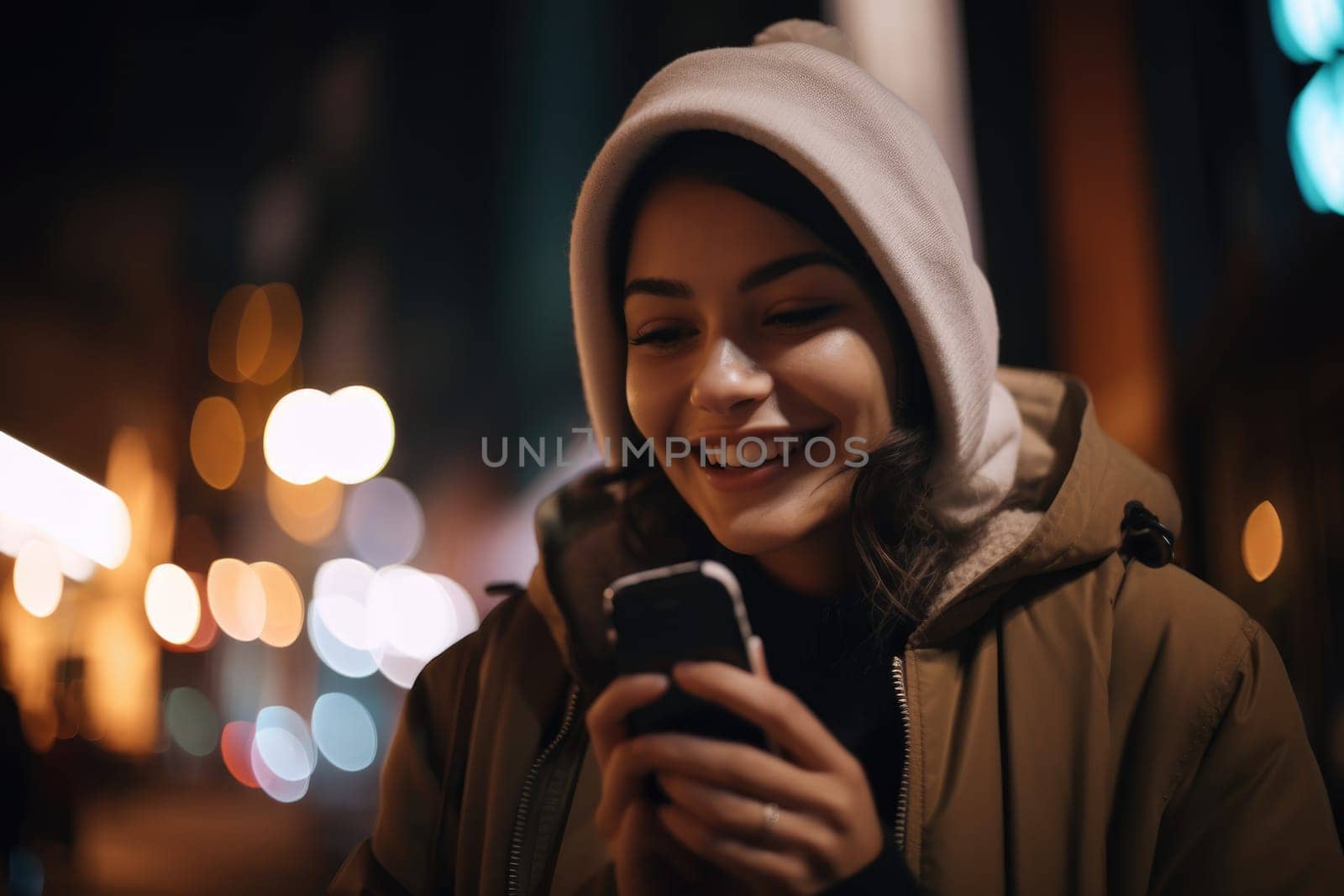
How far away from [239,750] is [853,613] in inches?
28.9

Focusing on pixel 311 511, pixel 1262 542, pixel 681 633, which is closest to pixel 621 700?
pixel 681 633

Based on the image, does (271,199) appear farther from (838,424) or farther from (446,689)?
(838,424)

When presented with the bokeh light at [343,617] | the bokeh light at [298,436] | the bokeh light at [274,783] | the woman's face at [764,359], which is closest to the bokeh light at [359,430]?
the bokeh light at [298,436]

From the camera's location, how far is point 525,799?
852 millimetres

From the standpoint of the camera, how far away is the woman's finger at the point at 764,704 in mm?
658

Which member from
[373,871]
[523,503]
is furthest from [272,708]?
[523,503]

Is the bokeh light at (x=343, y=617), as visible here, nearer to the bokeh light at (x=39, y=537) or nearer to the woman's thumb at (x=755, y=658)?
the bokeh light at (x=39, y=537)

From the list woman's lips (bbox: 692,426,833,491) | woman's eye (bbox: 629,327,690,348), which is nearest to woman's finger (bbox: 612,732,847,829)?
woman's lips (bbox: 692,426,833,491)

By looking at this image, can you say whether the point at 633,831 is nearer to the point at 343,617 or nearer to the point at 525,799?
the point at 525,799

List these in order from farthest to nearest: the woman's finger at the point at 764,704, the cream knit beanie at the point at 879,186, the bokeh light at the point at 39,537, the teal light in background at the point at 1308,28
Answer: the bokeh light at the point at 39,537, the teal light in background at the point at 1308,28, the cream knit beanie at the point at 879,186, the woman's finger at the point at 764,704

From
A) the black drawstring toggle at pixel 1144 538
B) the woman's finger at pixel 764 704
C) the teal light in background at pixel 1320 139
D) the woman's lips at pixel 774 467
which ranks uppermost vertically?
the teal light in background at pixel 1320 139

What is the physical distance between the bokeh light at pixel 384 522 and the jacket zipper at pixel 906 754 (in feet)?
1.90

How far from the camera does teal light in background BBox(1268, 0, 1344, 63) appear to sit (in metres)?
0.96

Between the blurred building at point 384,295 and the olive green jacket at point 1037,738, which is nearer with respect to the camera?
the olive green jacket at point 1037,738
